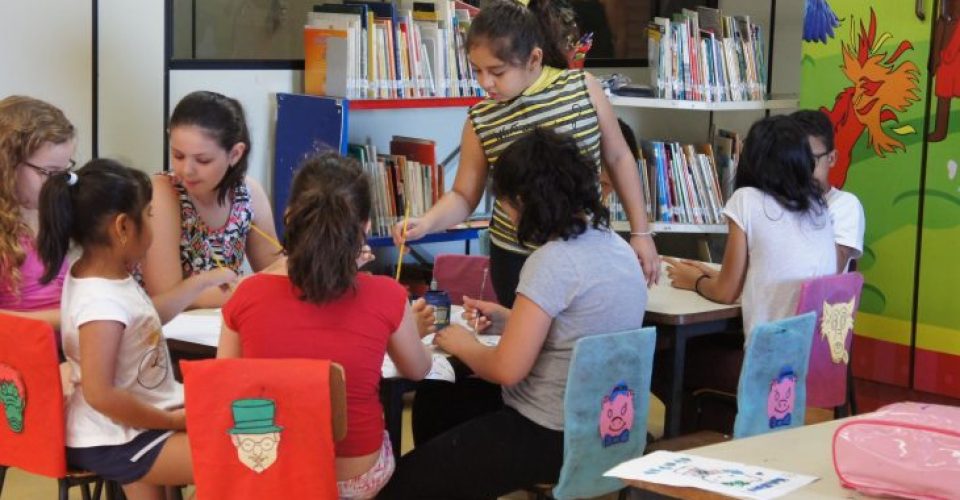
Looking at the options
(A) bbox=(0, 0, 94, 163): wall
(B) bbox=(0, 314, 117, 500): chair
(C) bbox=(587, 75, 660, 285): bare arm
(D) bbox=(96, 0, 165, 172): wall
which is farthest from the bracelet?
(A) bbox=(0, 0, 94, 163): wall

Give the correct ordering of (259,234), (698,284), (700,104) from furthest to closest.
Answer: (700,104) < (698,284) < (259,234)

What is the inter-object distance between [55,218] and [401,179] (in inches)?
99.4

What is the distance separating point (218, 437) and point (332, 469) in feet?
0.73

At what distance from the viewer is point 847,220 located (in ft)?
13.4

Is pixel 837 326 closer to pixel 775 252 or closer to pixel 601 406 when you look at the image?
pixel 775 252

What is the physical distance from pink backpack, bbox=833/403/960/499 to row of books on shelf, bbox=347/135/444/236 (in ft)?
10.2

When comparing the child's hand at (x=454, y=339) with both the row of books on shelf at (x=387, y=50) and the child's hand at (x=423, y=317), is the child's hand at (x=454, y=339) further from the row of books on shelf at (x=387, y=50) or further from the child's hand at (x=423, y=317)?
the row of books on shelf at (x=387, y=50)

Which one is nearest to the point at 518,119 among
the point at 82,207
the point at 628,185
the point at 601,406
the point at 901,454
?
the point at 628,185

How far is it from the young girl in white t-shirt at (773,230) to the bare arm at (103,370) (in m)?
1.71

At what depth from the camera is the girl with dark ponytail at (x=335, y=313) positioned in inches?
105

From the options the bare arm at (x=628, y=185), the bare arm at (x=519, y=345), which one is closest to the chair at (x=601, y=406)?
the bare arm at (x=519, y=345)

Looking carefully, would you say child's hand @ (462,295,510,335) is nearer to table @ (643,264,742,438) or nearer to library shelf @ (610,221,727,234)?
table @ (643,264,742,438)

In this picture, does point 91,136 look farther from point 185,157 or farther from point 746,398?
point 746,398

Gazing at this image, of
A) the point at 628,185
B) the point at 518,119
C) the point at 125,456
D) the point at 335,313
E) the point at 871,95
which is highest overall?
the point at 871,95
